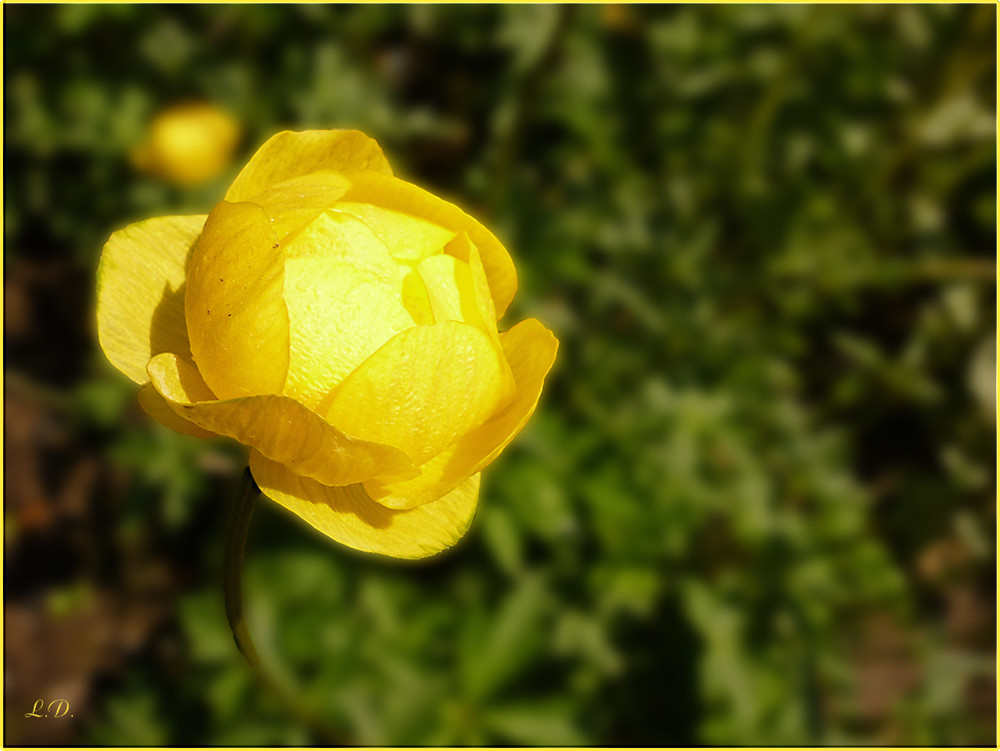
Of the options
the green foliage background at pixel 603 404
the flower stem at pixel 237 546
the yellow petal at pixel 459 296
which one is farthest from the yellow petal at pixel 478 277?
the green foliage background at pixel 603 404

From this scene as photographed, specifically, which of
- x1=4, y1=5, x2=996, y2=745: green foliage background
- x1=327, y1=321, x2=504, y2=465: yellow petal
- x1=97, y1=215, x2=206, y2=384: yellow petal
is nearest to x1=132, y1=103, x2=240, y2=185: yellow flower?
x1=4, y1=5, x2=996, y2=745: green foliage background

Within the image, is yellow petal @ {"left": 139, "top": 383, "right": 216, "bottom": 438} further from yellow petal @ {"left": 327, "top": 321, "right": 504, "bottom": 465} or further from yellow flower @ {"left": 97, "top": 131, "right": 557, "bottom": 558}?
yellow petal @ {"left": 327, "top": 321, "right": 504, "bottom": 465}

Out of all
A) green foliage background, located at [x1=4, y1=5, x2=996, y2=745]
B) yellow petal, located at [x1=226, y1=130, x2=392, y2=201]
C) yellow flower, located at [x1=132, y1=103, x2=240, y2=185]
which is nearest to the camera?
yellow petal, located at [x1=226, y1=130, x2=392, y2=201]

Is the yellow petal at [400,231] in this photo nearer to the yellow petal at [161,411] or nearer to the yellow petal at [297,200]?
the yellow petal at [297,200]

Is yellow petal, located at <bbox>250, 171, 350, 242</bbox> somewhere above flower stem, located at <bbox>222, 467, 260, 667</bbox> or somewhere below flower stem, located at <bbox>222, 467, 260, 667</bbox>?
above

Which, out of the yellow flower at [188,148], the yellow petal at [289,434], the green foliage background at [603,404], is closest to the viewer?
the yellow petal at [289,434]

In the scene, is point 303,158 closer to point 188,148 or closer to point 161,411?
point 161,411
